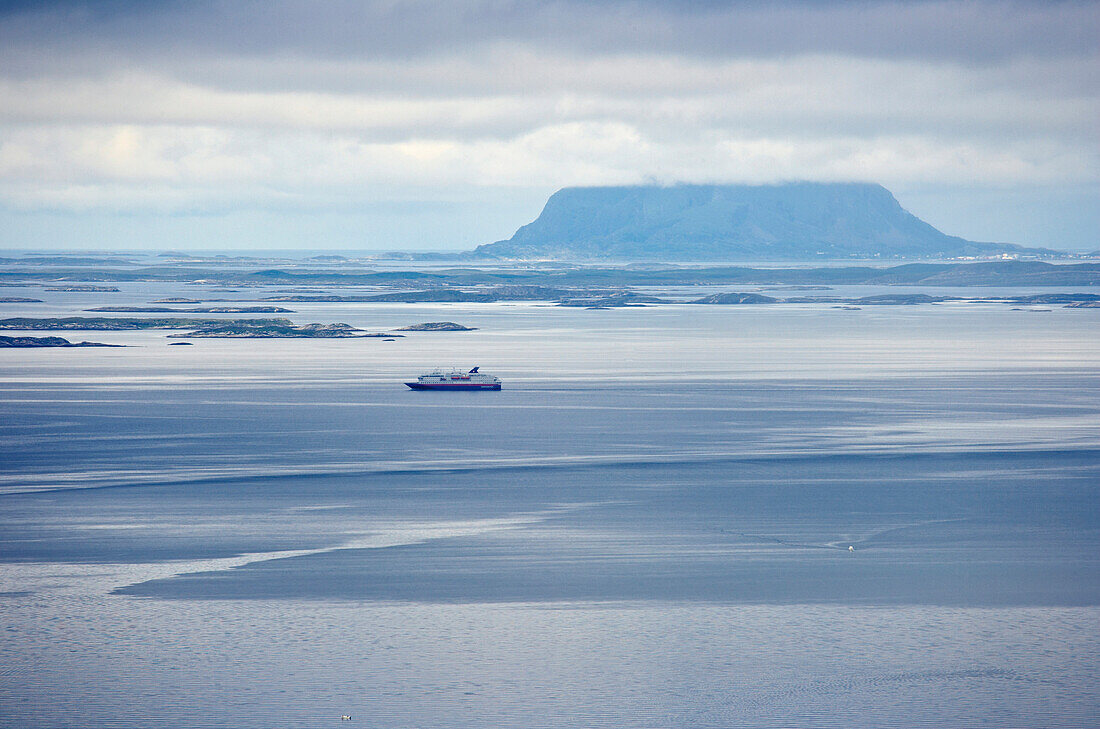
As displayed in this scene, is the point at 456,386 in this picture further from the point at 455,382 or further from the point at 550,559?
the point at 550,559

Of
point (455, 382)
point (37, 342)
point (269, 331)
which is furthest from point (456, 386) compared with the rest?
point (269, 331)

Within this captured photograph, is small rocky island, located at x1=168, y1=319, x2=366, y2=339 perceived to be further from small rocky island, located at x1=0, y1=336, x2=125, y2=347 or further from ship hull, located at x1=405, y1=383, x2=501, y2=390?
ship hull, located at x1=405, y1=383, x2=501, y2=390

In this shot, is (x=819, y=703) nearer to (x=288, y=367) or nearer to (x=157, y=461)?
(x=157, y=461)

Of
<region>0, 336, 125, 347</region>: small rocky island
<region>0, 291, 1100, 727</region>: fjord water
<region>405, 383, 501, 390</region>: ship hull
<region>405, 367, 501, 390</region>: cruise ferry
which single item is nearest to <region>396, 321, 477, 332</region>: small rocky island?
<region>0, 336, 125, 347</region>: small rocky island

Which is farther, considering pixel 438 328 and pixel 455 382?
pixel 438 328

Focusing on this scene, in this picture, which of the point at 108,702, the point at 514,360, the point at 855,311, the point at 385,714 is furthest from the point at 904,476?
the point at 855,311

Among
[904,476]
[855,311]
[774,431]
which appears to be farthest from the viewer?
[855,311]

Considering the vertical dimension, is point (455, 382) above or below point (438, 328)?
below

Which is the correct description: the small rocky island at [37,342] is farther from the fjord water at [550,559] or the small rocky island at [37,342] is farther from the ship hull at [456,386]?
the ship hull at [456,386]
